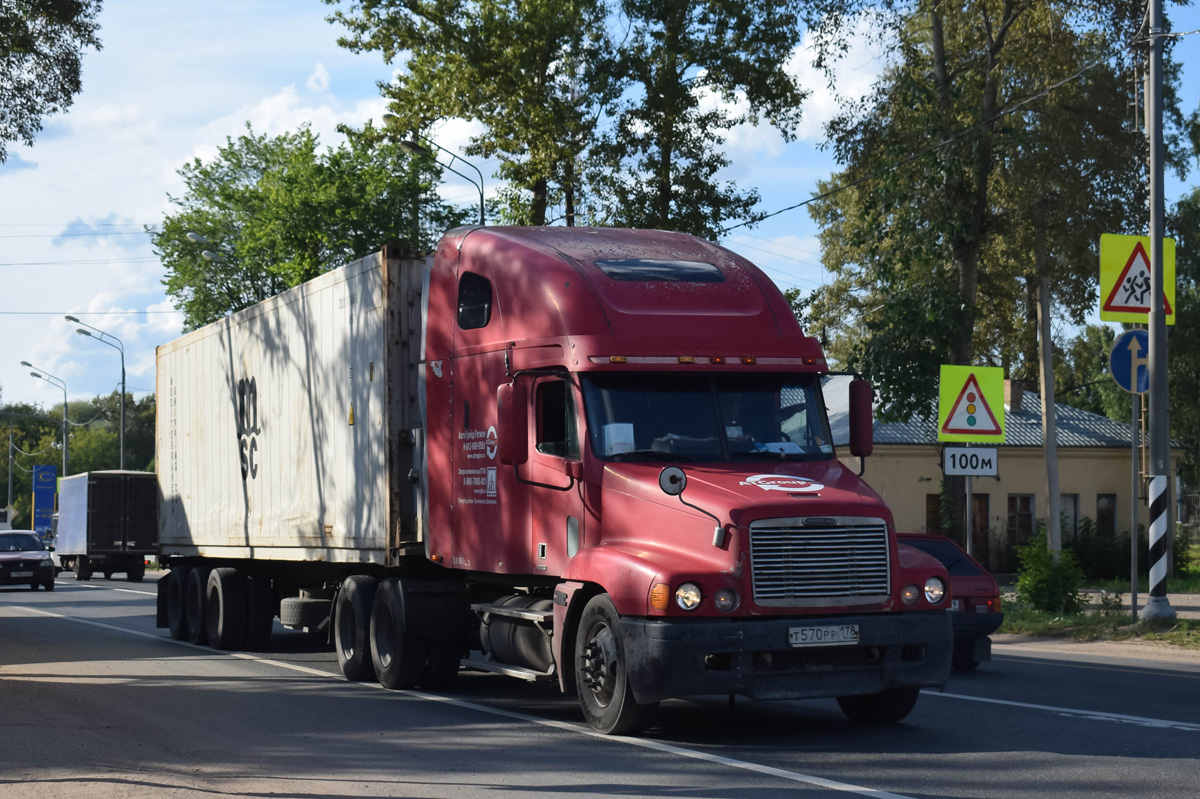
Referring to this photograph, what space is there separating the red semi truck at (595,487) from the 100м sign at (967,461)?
8905 mm

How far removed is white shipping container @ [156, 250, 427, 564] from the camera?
1381 cm

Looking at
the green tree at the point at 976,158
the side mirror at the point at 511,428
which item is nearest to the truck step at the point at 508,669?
the side mirror at the point at 511,428

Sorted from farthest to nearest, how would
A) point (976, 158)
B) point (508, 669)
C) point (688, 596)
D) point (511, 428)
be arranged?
point (976, 158) → point (508, 669) → point (511, 428) → point (688, 596)

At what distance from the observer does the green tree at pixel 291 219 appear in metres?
56.6

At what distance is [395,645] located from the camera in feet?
44.2

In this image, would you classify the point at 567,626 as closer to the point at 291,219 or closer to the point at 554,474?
the point at 554,474

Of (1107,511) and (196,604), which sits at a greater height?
(1107,511)

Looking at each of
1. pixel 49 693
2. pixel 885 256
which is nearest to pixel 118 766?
pixel 49 693

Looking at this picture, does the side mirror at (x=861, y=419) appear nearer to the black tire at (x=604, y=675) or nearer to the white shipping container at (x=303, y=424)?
the black tire at (x=604, y=675)

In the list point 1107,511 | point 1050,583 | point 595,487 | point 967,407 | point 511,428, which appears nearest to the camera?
point 595,487

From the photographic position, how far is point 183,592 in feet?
66.8

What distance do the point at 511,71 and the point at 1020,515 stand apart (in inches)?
1024

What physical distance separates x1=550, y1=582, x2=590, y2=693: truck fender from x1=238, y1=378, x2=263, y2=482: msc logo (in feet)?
25.2

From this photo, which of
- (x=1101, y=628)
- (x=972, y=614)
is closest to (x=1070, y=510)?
(x=1101, y=628)
